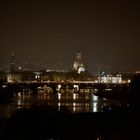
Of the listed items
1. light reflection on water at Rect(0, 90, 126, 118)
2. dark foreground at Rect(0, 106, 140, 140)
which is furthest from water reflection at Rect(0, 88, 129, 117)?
dark foreground at Rect(0, 106, 140, 140)

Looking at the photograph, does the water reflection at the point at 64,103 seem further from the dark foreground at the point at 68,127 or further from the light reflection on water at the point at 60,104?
the dark foreground at the point at 68,127

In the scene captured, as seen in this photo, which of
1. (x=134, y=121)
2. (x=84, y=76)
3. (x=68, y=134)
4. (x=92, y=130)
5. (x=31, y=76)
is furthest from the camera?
(x=84, y=76)

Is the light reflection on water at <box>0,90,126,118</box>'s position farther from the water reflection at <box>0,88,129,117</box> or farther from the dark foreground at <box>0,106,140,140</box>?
the dark foreground at <box>0,106,140,140</box>

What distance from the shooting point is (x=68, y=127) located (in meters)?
21.5

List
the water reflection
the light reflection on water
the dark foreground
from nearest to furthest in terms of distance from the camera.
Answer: the dark foreground < the light reflection on water < the water reflection

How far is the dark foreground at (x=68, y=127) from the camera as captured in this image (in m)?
18.3

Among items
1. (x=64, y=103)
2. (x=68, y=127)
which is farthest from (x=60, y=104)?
(x=68, y=127)

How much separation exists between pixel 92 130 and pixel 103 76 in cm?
8475

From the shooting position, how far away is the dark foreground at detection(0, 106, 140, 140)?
18281mm

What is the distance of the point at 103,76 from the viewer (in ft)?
346

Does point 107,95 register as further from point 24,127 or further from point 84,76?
point 84,76

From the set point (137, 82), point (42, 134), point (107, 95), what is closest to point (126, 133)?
point (42, 134)

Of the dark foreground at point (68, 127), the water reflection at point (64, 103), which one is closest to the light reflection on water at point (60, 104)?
the water reflection at point (64, 103)

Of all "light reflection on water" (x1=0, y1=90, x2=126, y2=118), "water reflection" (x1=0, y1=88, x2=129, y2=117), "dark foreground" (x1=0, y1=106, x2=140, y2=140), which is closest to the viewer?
"dark foreground" (x1=0, y1=106, x2=140, y2=140)
